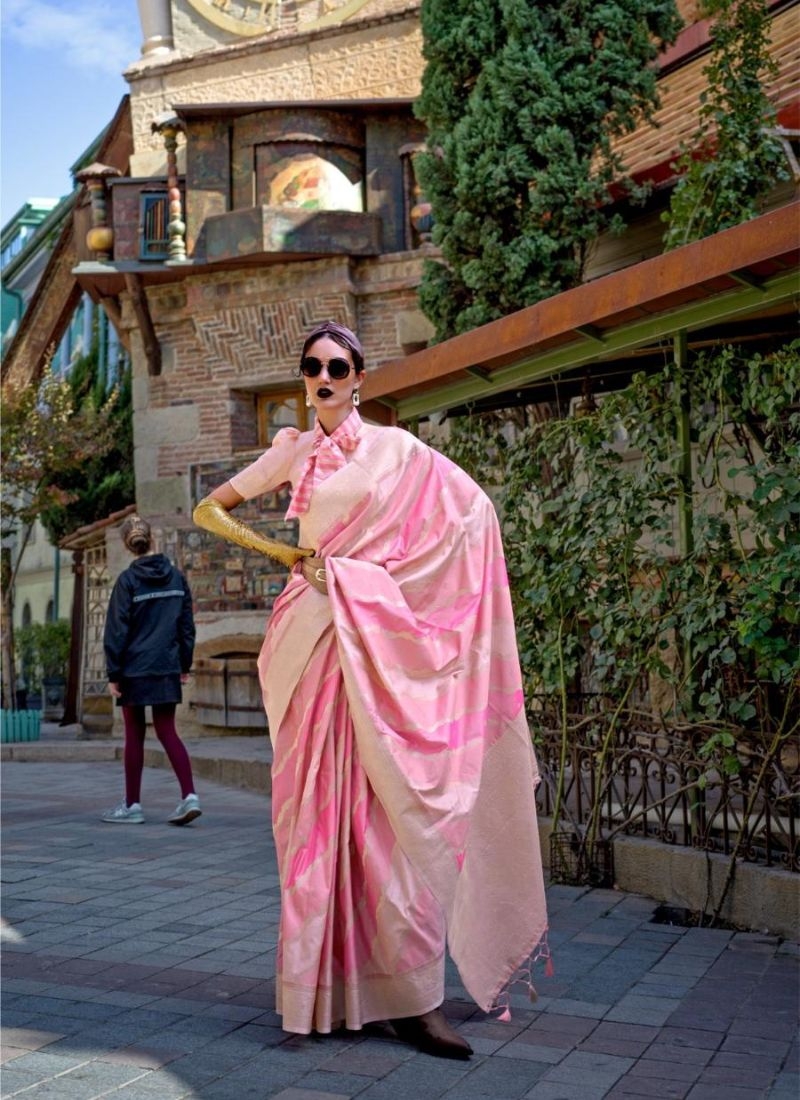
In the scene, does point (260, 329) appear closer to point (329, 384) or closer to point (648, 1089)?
point (329, 384)

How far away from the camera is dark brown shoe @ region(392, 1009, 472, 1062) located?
153 inches

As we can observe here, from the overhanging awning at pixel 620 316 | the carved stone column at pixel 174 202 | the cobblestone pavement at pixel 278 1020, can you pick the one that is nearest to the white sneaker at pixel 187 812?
the cobblestone pavement at pixel 278 1020

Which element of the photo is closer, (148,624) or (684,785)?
(684,785)

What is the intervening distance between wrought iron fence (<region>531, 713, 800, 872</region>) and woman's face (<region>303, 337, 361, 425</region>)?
7.38 ft

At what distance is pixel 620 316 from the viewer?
6.43 meters

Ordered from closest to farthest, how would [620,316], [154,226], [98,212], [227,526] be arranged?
[227,526] < [620,316] < [154,226] < [98,212]

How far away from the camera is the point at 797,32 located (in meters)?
12.3

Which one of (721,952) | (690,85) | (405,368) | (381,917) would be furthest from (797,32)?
(381,917)

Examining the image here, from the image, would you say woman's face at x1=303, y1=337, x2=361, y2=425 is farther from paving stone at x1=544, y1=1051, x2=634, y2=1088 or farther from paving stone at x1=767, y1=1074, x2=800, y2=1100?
paving stone at x1=767, y1=1074, x2=800, y2=1100

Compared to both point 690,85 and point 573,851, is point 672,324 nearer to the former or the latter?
point 573,851

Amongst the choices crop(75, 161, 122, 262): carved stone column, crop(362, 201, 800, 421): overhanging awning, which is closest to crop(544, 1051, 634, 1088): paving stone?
crop(362, 201, 800, 421): overhanging awning

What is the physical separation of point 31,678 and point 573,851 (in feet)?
68.3

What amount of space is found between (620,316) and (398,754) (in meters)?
3.03

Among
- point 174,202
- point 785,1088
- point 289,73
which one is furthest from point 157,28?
point 785,1088
